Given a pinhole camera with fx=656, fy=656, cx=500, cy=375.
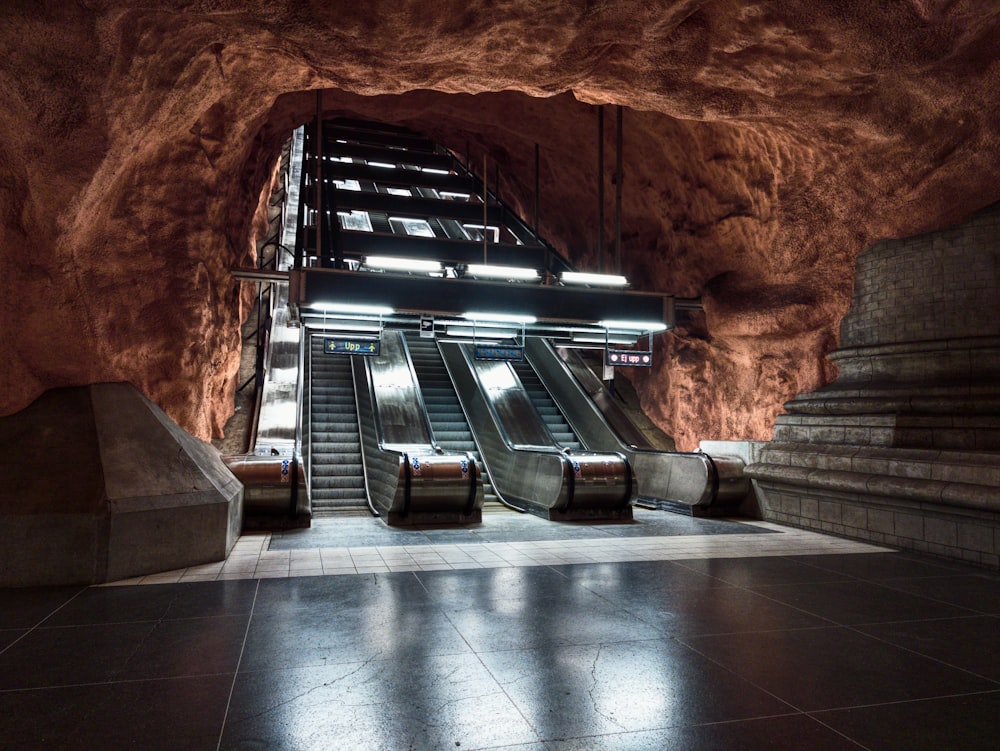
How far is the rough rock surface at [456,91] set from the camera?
453 cm

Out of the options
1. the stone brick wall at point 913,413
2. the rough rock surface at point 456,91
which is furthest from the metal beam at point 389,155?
the stone brick wall at point 913,413

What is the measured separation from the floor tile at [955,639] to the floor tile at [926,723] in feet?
1.54

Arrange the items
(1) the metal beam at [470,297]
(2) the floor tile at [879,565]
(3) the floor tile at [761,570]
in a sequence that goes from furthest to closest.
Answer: (1) the metal beam at [470,297], (2) the floor tile at [879,565], (3) the floor tile at [761,570]

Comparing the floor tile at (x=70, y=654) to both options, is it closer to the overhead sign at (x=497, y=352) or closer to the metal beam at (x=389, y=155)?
the overhead sign at (x=497, y=352)

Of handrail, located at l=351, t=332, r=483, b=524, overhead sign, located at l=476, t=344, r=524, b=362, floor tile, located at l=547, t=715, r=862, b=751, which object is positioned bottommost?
floor tile, located at l=547, t=715, r=862, b=751

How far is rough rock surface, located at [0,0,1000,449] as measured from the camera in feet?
14.9

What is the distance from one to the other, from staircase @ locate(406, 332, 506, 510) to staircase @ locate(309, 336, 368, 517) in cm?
146

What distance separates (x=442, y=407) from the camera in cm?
1267

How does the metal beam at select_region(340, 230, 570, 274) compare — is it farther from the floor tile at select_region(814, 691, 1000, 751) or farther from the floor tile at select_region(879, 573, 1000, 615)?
the floor tile at select_region(814, 691, 1000, 751)

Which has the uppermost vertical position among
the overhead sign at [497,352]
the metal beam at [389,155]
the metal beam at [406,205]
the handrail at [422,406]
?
the metal beam at [389,155]

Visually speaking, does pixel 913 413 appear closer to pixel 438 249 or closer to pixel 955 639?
pixel 955 639

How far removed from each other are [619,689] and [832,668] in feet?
3.83

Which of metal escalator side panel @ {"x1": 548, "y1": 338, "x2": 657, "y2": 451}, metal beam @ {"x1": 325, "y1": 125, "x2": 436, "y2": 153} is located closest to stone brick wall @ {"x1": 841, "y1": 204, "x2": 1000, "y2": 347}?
metal escalator side panel @ {"x1": 548, "y1": 338, "x2": 657, "y2": 451}

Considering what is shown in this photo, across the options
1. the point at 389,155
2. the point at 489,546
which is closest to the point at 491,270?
the point at 489,546
